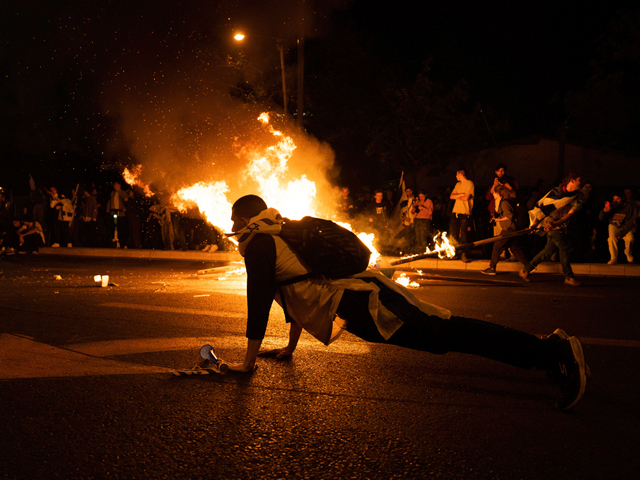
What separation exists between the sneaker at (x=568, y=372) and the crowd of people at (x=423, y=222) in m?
5.85

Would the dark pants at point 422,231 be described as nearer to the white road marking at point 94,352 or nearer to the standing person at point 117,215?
the standing person at point 117,215

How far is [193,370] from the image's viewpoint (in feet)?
15.1

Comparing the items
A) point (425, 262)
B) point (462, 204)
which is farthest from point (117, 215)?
point (462, 204)

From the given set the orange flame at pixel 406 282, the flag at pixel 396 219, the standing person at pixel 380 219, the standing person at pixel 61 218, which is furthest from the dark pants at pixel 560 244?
the standing person at pixel 61 218

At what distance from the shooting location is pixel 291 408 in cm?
393

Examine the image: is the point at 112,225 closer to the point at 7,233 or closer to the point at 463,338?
the point at 7,233

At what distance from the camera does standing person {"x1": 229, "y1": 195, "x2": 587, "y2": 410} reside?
3760 mm

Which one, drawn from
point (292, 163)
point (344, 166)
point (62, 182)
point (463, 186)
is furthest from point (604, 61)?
point (62, 182)

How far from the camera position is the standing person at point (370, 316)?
3.76 m

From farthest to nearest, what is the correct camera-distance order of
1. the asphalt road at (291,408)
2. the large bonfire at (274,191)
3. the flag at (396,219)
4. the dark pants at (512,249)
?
1. the flag at (396,219)
2. the dark pants at (512,249)
3. the large bonfire at (274,191)
4. the asphalt road at (291,408)

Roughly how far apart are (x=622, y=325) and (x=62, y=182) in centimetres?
2969

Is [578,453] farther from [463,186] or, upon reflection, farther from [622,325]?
[463,186]

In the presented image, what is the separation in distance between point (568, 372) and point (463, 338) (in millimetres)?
647

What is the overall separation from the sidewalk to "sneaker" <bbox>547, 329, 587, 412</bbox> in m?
6.28
